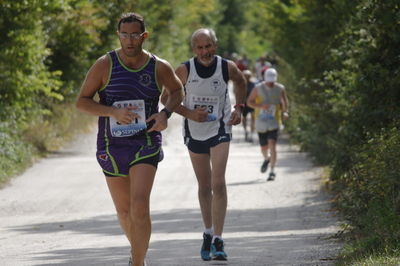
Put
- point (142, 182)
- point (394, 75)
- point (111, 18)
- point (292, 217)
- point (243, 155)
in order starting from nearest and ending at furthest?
point (142, 182)
point (394, 75)
point (292, 217)
point (243, 155)
point (111, 18)

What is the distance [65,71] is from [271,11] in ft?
22.4

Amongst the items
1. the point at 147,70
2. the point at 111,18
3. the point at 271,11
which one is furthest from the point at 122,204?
the point at 271,11

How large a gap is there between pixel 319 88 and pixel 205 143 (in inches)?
374

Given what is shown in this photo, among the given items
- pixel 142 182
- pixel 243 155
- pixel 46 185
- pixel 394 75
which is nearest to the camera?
pixel 142 182

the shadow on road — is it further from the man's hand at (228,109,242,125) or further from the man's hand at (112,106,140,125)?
the man's hand at (112,106,140,125)

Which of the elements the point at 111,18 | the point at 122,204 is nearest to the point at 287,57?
the point at 111,18

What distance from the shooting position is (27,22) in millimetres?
19234

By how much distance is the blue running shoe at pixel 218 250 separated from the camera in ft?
30.8

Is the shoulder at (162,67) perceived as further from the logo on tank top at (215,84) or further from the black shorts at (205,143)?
the black shorts at (205,143)

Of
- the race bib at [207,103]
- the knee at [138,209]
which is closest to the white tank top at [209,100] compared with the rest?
the race bib at [207,103]

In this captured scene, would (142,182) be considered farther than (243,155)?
A: No

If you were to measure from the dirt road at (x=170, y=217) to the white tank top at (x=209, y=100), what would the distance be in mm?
1133

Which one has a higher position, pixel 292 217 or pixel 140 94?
pixel 140 94

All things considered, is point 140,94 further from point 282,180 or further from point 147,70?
point 282,180
